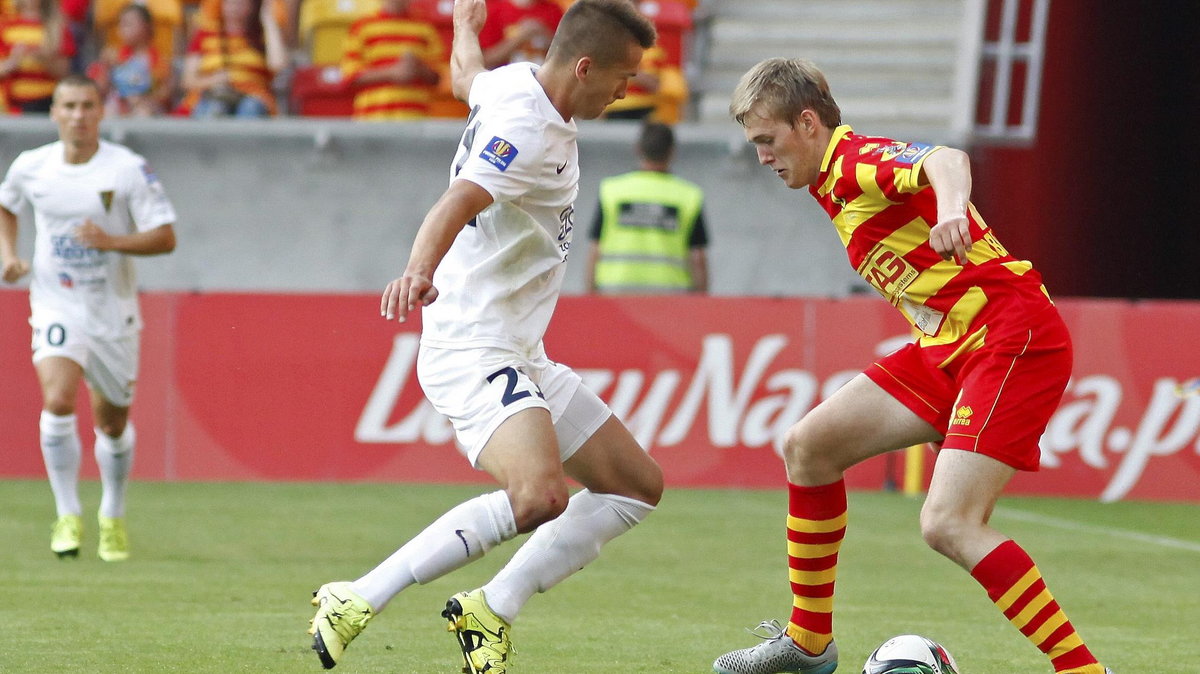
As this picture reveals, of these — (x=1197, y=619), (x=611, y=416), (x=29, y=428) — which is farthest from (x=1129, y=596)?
(x=29, y=428)

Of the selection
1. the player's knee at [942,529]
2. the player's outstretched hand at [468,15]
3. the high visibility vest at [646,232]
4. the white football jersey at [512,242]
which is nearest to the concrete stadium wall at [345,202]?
the high visibility vest at [646,232]

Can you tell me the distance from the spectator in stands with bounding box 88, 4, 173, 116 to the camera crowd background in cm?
1

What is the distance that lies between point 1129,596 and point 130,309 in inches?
199

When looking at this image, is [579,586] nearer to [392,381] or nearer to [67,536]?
[67,536]

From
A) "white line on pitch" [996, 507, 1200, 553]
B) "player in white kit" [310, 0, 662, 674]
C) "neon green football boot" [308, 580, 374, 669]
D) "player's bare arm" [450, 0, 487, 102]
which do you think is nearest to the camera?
"neon green football boot" [308, 580, 374, 669]

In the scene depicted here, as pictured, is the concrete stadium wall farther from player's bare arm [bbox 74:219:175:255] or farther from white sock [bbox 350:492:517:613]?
white sock [bbox 350:492:517:613]

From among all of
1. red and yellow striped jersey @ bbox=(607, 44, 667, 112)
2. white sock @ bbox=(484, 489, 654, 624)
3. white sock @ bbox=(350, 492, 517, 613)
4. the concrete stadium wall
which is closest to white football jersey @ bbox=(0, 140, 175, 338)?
white sock @ bbox=(484, 489, 654, 624)

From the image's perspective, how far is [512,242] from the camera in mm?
5258

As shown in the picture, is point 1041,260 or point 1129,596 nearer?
point 1129,596

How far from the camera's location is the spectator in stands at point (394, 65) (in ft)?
47.5

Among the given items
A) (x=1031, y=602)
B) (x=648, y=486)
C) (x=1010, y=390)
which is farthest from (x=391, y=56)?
(x=1031, y=602)

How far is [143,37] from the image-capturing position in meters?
14.7

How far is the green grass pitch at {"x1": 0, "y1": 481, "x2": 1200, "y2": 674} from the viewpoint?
592 cm

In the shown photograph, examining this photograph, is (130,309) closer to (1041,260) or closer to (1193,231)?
(1041,260)
